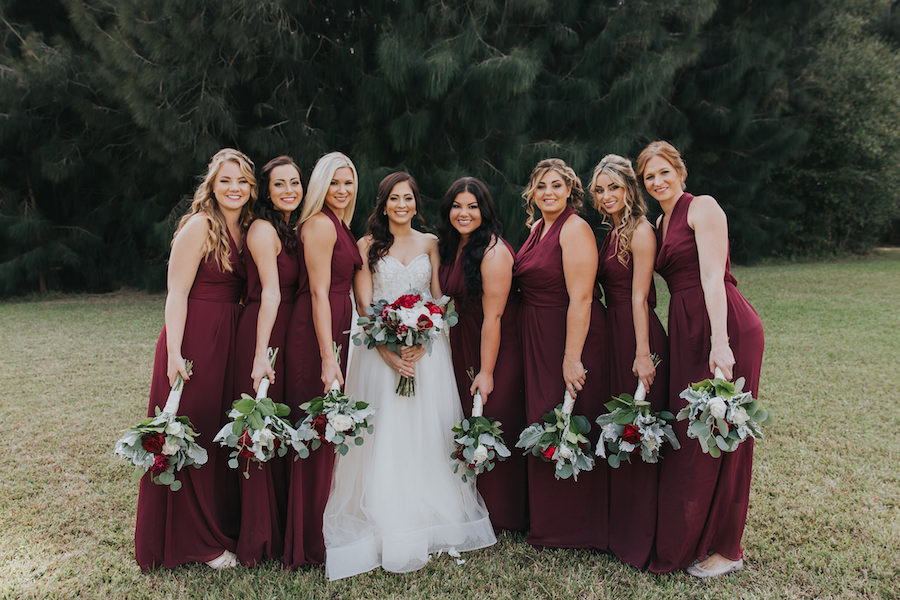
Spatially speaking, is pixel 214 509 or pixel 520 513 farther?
pixel 520 513

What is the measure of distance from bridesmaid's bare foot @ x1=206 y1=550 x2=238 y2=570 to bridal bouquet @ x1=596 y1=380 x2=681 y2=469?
2.16 meters

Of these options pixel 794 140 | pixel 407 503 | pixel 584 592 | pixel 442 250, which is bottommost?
pixel 584 592

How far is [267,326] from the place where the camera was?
3455mm

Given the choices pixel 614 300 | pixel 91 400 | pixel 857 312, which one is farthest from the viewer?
pixel 857 312

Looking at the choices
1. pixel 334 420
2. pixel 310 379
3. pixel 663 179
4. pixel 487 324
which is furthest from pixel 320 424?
pixel 663 179

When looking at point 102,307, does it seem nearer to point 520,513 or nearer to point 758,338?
point 520,513

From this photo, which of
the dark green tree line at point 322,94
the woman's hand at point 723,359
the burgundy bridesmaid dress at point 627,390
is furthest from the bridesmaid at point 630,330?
the dark green tree line at point 322,94

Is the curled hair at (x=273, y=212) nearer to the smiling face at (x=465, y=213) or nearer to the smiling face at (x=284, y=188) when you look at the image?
the smiling face at (x=284, y=188)

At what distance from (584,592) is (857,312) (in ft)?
36.4

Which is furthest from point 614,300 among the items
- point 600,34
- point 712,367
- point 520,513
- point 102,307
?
point 102,307

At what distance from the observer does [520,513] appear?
13.0 ft

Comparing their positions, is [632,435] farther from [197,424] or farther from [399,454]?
[197,424]

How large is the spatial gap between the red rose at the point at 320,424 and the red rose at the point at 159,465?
2.45 ft

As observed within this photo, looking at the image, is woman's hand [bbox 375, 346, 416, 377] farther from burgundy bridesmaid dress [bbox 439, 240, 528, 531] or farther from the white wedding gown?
burgundy bridesmaid dress [bbox 439, 240, 528, 531]
